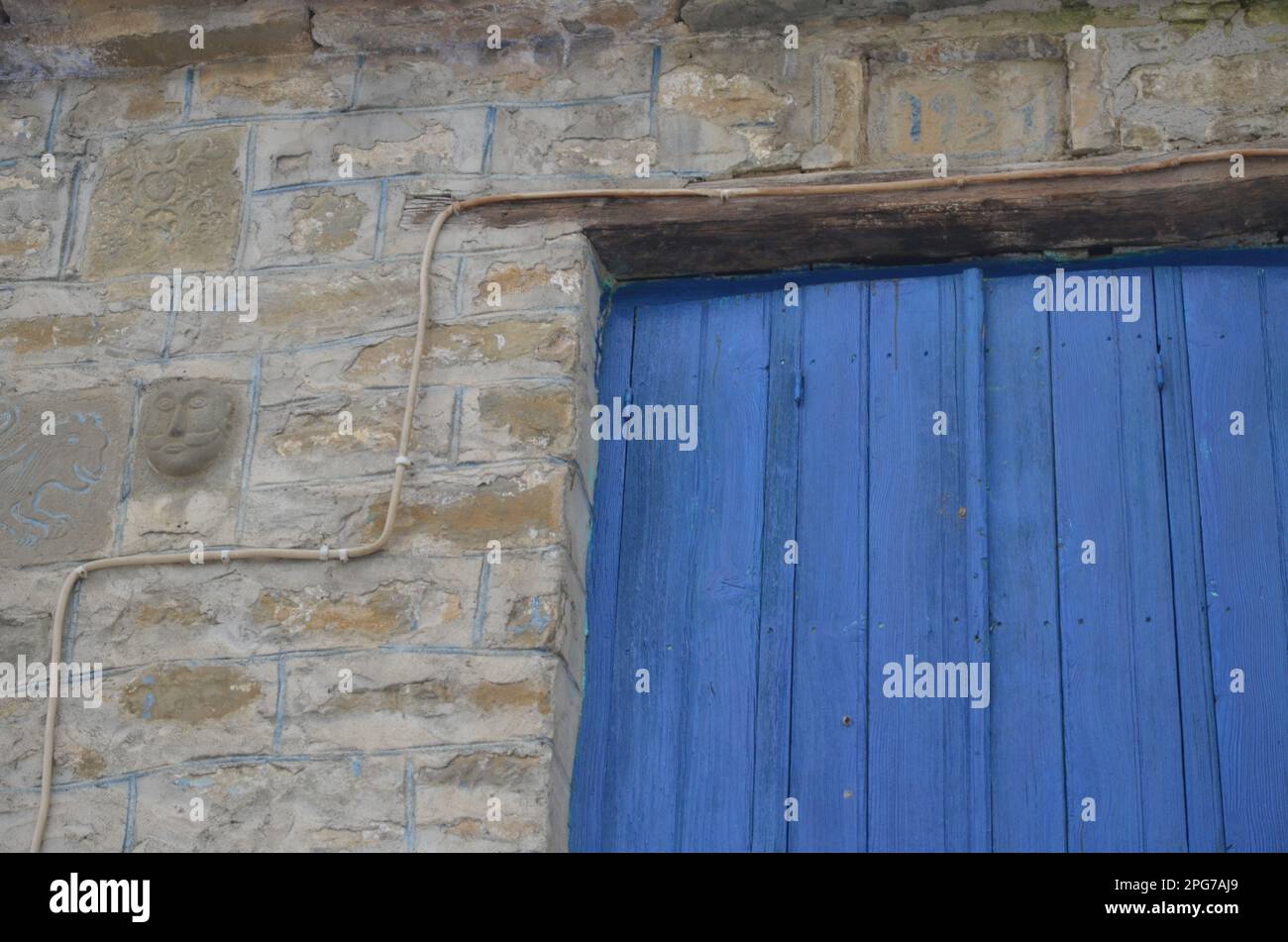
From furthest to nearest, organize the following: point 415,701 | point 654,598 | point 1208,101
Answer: point 1208,101 < point 654,598 < point 415,701

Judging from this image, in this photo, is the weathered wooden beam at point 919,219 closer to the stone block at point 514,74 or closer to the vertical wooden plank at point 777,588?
the vertical wooden plank at point 777,588

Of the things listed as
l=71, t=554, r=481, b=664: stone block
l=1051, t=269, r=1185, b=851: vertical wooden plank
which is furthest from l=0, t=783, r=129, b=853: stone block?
l=1051, t=269, r=1185, b=851: vertical wooden plank

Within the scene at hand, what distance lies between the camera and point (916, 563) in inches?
143

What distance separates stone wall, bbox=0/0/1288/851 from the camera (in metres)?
3.49

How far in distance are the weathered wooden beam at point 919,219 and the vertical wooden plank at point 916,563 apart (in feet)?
0.41

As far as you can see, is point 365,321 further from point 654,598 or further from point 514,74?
point 654,598

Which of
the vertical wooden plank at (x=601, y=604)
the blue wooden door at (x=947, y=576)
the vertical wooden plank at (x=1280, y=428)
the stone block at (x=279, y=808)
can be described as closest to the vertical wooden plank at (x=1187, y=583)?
the blue wooden door at (x=947, y=576)

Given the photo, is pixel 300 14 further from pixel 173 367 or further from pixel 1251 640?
pixel 1251 640

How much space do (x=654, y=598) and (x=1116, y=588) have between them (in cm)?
89

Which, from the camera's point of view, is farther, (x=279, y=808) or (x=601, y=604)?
(x=601, y=604)

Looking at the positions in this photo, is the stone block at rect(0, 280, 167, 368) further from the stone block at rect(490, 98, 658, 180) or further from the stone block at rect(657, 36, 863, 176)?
the stone block at rect(657, 36, 863, 176)

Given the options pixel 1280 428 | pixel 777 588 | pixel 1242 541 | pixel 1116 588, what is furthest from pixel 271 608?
pixel 1280 428

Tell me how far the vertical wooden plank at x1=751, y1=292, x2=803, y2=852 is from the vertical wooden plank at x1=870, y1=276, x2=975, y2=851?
0.07 meters

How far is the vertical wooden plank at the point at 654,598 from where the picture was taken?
3.54m
